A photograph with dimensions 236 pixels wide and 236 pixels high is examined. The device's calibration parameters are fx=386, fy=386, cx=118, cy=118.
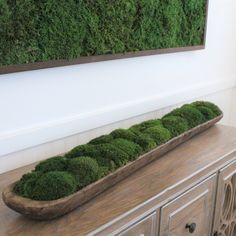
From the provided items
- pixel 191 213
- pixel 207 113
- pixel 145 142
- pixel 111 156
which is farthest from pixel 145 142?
pixel 207 113

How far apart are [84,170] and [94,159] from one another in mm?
72

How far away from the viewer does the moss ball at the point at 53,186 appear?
36.1 inches

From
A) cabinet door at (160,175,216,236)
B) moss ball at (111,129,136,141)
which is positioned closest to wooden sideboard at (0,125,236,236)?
cabinet door at (160,175,216,236)

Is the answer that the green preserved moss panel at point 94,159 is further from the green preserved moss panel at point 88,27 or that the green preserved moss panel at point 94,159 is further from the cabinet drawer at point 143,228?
the green preserved moss panel at point 88,27

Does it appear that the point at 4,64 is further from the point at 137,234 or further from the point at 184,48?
the point at 184,48

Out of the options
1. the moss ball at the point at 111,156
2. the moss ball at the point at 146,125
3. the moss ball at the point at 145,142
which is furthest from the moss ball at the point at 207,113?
the moss ball at the point at 111,156

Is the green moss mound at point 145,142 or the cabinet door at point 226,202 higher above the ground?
the green moss mound at point 145,142

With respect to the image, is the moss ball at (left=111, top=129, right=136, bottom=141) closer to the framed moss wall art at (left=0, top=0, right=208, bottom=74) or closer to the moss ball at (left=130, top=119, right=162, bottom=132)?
the moss ball at (left=130, top=119, right=162, bottom=132)

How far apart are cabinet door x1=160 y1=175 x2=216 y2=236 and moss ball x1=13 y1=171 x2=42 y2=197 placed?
1.22ft

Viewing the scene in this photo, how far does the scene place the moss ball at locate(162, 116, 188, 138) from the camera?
55.4 inches

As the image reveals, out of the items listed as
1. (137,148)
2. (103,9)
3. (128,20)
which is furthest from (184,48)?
(137,148)

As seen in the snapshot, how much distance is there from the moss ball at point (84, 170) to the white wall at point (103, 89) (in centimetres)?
26

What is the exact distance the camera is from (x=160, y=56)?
1.72m

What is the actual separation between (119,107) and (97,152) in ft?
1.51
